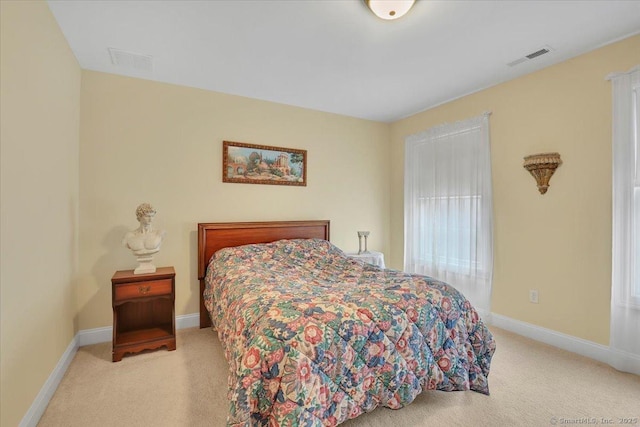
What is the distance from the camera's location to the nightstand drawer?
2.46 metres

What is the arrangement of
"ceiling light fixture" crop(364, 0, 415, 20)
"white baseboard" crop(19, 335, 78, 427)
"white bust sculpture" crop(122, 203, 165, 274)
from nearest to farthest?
1. "white baseboard" crop(19, 335, 78, 427)
2. "ceiling light fixture" crop(364, 0, 415, 20)
3. "white bust sculpture" crop(122, 203, 165, 274)

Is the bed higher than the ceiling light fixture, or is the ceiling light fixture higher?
the ceiling light fixture

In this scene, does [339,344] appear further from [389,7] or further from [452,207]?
[452,207]

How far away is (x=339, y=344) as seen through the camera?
4.91ft

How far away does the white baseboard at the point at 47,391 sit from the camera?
1.66 metres

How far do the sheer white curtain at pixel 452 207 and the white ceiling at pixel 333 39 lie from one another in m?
0.66

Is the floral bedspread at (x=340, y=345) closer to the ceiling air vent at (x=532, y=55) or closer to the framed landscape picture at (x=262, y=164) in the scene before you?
the framed landscape picture at (x=262, y=164)

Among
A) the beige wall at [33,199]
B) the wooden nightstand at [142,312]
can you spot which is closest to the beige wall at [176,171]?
Result: the wooden nightstand at [142,312]

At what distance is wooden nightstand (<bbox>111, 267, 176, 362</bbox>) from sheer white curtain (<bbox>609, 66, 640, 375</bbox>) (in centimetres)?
356

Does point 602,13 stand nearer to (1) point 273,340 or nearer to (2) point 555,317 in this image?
(2) point 555,317

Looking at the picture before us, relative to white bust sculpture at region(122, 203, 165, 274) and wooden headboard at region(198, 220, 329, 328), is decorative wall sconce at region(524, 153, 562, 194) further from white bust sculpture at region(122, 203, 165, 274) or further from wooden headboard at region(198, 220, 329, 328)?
white bust sculpture at region(122, 203, 165, 274)

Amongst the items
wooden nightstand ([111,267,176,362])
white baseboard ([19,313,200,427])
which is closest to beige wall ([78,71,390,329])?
white baseboard ([19,313,200,427])

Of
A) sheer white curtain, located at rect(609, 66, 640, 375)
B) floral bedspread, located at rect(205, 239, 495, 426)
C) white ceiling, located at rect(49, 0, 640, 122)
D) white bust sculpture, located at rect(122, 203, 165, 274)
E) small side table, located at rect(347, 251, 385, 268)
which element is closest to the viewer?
floral bedspread, located at rect(205, 239, 495, 426)

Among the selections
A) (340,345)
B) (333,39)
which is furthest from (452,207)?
(340,345)
